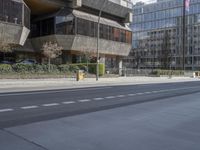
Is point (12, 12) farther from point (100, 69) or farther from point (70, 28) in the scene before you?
point (100, 69)

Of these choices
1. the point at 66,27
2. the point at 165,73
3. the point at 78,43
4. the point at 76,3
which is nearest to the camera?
the point at 76,3

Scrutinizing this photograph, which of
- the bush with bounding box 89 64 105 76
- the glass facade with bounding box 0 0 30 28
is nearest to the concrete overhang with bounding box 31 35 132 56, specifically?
the bush with bounding box 89 64 105 76

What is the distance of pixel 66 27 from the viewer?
4488cm

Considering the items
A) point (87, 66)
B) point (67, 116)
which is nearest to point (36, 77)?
point (87, 66)

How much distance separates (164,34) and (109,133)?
95144 millimetres

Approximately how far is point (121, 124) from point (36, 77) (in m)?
22.9

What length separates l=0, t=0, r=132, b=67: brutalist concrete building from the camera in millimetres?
39950

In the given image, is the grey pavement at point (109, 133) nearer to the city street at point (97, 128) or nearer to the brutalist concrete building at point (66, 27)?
the city street at point (97, 128)

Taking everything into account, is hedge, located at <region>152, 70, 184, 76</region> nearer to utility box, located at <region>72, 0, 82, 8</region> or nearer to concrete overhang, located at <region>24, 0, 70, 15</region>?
utility box, located at <region>72, 0, 82, 8</region>

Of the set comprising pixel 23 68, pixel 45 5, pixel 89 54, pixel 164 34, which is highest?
pixel 164 34

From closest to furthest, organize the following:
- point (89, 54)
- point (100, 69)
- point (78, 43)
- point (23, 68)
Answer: point (23, 68)
point (100, 69)
point (89, 54)
point (78, 43)

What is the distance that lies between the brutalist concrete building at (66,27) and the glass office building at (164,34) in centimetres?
3625

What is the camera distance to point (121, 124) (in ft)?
27.1

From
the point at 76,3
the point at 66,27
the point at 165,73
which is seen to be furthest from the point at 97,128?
the point at 165,73
